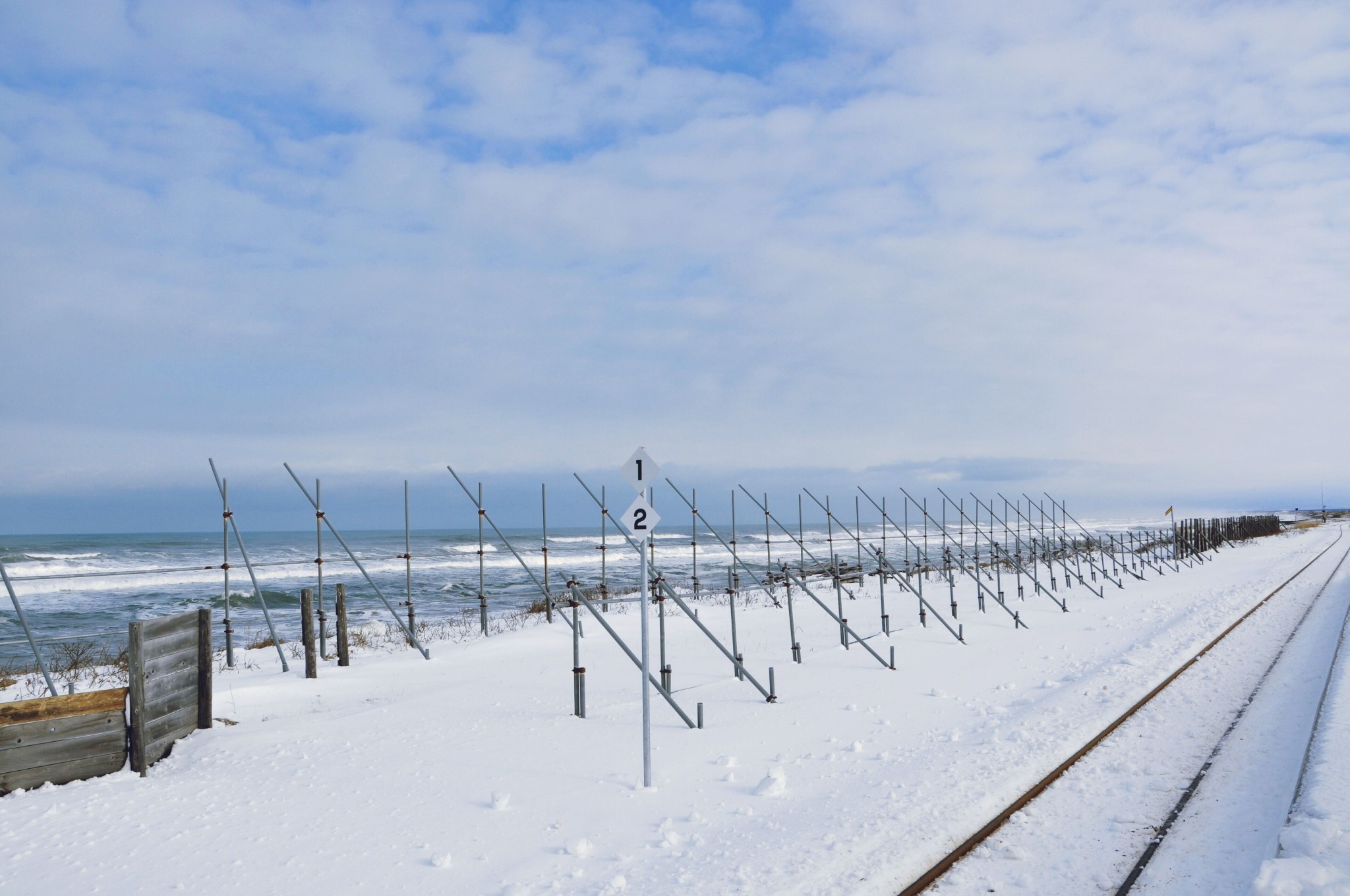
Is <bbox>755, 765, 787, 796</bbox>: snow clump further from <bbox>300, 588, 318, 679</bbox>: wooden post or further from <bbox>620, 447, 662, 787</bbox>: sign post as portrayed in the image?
<bbox>300, 588, 318, 679</bbox>: wooden post

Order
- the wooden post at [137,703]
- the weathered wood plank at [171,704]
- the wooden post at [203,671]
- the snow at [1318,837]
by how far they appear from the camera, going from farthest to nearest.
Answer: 1. the wooden post at [203,671]
2. the weathered wood plank at [171,704]
3. the wooden post at [137,703]
4. the snow at [1318,837]

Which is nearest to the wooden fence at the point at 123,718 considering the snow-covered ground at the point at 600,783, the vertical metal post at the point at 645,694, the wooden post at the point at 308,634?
the snow-covered ground at the point at 600,783

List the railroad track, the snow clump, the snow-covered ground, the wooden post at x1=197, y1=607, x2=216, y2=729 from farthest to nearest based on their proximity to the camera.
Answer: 1. the wooden post at x1=197, y1=607, x2=216, y2=729
2. the snow clump
3. the snow-covered ground
4. the railroad track

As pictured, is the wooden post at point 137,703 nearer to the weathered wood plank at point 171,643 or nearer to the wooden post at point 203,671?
the weathered wood plank at point 171,643

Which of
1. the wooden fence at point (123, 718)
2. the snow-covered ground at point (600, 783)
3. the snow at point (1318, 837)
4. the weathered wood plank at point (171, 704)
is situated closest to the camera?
the snow at point (1318, 837)

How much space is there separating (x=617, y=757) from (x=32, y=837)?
4.73 m

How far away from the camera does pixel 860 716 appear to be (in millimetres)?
9703

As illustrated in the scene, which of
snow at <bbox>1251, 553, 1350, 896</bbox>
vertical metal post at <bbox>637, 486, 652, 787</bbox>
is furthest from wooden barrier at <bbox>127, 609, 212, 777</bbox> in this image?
snow at <bbox>1251, 553, 1350, 896</bbox>

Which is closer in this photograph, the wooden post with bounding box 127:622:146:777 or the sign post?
the sign post

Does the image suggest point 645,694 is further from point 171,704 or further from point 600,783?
point 171,704

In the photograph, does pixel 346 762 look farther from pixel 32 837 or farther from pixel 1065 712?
pixel 1065 712

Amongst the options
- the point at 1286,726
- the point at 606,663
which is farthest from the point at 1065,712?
the point at 606,663

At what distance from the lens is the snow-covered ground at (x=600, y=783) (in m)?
5.57

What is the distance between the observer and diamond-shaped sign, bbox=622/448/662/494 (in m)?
7.41
